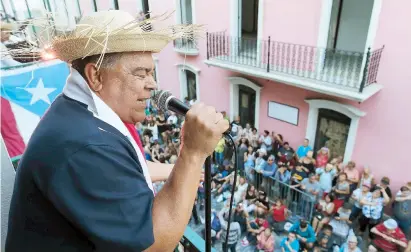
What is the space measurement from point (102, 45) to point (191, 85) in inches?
398

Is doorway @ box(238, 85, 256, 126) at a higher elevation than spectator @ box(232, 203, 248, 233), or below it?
higher

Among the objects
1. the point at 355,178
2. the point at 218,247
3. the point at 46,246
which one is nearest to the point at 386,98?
the point at 355,178

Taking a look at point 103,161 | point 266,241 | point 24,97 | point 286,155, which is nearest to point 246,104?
point 286,155

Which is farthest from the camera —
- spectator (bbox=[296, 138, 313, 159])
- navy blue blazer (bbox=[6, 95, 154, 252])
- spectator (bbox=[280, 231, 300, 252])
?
spectator (bbox=[296, 138, 313, 159])

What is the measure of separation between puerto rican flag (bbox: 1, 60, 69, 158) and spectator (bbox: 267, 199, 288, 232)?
179 inches

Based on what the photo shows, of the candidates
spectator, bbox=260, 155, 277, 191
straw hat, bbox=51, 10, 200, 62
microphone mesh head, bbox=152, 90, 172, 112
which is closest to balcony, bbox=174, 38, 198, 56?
spectator, bbox=260, 155, 277, 191

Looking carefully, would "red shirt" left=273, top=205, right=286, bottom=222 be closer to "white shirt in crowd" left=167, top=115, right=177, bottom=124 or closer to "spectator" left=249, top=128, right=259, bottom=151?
"spectator" left=249, top=128, right=259, bottom=151

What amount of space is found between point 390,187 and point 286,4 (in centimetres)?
461

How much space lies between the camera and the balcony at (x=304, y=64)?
611cm

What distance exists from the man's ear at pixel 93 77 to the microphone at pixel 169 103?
287 mm

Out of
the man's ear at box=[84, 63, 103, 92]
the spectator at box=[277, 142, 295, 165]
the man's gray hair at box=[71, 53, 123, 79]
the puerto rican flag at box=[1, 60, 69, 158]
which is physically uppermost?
the man's gray hair at box=[71, 53, 123, 79]

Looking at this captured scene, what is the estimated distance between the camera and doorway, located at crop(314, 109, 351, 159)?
23.3 ft

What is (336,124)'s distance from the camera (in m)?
7.23

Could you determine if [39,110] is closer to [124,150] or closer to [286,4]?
[124,150]
